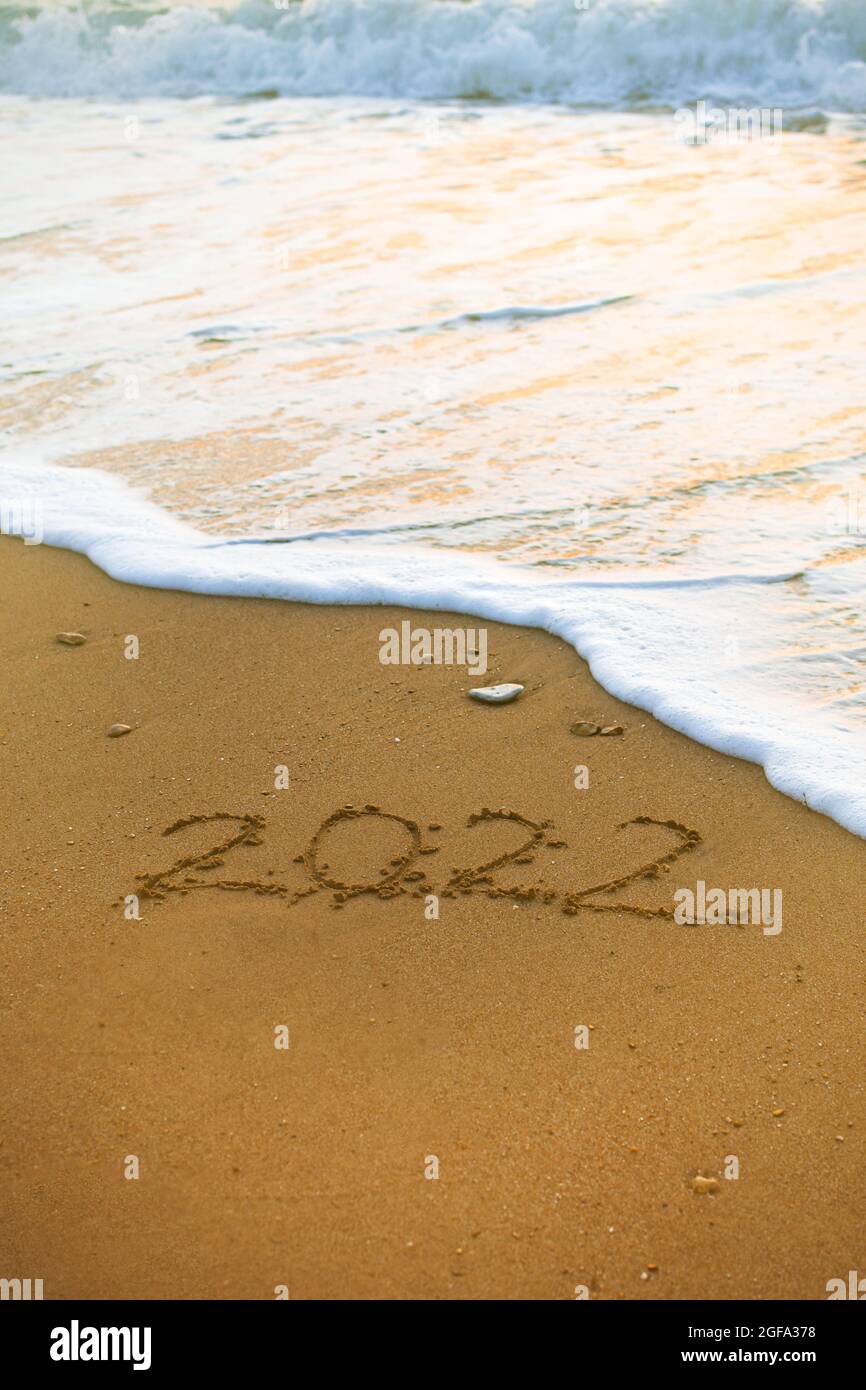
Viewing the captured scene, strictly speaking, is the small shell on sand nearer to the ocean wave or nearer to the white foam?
the white foam

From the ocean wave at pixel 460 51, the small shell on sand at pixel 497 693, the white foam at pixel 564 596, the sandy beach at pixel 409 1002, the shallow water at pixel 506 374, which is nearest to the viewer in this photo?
the sandy beach at pixel 409 1002

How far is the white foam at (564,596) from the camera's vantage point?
11.6 ft

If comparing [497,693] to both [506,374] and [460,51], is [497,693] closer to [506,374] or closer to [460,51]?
[506,374]

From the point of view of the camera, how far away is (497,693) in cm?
383

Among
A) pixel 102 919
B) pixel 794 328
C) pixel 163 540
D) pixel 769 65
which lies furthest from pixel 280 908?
pixel 769 65

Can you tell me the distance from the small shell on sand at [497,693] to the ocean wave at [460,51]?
1102 cm

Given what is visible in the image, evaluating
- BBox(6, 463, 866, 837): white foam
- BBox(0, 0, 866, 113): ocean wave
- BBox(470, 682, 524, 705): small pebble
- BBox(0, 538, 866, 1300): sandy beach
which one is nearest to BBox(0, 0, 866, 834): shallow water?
BBox(6, 463, 866, 837): white foam

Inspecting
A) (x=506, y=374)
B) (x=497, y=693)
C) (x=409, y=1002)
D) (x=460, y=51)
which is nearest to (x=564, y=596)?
(x=497, y=693)

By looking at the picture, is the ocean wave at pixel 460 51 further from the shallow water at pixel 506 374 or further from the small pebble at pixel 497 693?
the small pebble at pixel 497 693

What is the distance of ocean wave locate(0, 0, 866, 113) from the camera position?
44.6ft

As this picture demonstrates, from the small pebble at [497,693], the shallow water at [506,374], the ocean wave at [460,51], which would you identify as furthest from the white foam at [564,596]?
the ocean wave at [460,51]

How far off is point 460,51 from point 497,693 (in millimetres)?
13786
